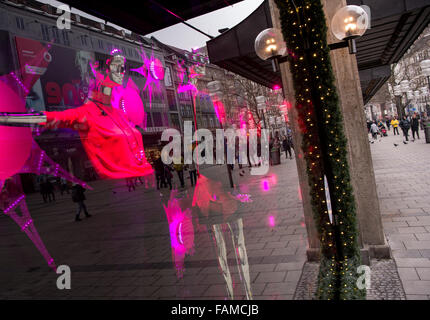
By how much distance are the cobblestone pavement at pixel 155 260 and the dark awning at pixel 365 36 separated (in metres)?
3.42

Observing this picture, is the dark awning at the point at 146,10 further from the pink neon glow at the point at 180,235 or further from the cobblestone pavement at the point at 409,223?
the cobblestone pavement at the point at 409,223

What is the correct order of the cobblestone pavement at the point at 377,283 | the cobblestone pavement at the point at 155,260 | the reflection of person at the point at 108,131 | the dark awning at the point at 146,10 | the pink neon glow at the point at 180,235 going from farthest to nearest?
the pink neon glow at the point at 180,235 < the dark awning at the point at 146,10 < the cobblestone pavement at the point at 155,260 < the reflection of person at the point at 108,131 < the cobblestone pavement at the point at 377,283

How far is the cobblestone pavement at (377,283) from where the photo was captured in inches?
121

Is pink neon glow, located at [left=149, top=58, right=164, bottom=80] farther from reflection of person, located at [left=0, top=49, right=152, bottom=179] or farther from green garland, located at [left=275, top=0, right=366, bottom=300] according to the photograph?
green garland, located at [left=275, top=0, right=366, bottom=300]

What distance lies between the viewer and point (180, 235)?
6.65 m

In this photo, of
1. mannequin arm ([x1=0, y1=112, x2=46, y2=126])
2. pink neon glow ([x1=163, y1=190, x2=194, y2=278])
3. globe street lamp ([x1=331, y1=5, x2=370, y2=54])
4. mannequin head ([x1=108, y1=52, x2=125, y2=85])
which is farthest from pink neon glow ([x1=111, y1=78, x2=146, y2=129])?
globe street lamp ([x1=331, y1=5, x2=370, y2=54])

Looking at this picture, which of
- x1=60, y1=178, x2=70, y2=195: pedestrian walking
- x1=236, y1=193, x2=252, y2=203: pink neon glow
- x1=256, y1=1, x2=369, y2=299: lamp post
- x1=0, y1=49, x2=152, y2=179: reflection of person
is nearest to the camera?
x1=256, y1=1, x2=369, y2=299: lamp post

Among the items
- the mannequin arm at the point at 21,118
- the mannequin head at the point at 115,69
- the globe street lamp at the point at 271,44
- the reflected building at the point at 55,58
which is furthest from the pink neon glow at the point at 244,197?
the reflected building at the point at 55,58

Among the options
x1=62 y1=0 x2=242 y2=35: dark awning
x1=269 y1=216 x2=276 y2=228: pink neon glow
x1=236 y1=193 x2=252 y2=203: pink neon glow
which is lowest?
x1=269 y1=216 x2=276 y2=228: pink neon glow

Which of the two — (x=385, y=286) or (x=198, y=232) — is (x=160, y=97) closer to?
(x=198, y=232)

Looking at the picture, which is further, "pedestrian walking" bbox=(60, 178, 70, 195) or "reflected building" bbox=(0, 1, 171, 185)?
"reflected building" bbox=(0, 1, 171, 185)

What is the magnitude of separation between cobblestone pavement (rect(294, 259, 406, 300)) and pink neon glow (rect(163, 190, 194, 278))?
5.51 feet

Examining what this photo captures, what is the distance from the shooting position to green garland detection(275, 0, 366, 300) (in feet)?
10.3

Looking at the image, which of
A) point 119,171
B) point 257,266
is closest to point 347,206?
point 257,266
